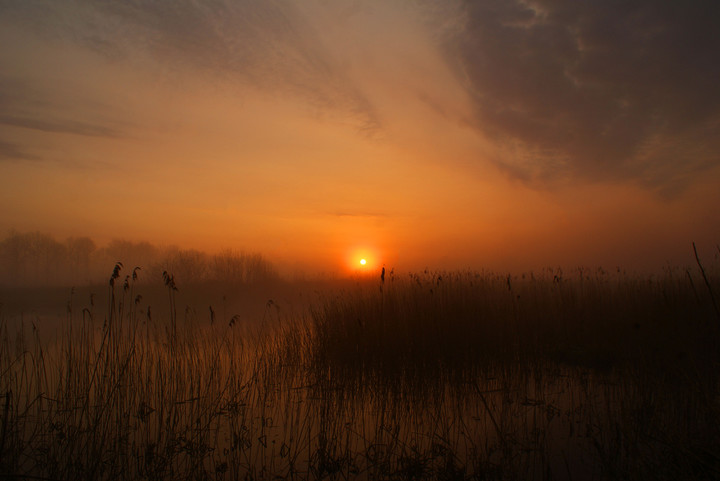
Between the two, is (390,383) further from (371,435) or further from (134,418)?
(134,418)

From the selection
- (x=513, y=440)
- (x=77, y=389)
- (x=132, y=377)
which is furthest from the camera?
(x=132, y=377)

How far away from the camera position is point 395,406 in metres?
4.07

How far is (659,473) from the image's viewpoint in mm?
2459

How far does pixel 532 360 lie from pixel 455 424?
9.30 feet

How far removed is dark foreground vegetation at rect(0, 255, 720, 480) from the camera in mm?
2912

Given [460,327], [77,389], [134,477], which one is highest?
[460,327]

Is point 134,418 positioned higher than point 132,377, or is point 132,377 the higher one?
point 132,377

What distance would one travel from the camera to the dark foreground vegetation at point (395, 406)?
2.91m

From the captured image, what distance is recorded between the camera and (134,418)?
394 centimetres

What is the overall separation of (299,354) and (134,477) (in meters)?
3.36

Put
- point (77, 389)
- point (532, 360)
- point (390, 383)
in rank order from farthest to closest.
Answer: point (532, 360)
point (390, 383)
point (77, 389)

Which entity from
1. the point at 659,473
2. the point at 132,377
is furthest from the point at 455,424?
the point at 132,377

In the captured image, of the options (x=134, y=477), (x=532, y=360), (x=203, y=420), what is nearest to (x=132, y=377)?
(x=203, y=420)

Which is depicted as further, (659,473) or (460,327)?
(460,327)
